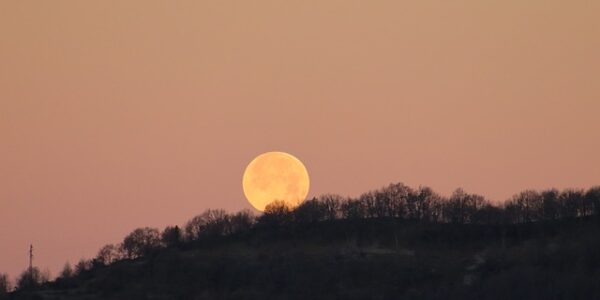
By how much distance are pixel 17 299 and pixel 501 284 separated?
51.9 m

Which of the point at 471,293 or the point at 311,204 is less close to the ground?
the point at 311,204

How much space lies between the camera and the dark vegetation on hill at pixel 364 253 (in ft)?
538

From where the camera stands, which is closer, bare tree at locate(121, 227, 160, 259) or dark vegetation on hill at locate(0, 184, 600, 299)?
dark vegetation on hill at locate(0, 184, 600, 299)

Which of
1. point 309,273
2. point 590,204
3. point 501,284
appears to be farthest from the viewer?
point 590,204

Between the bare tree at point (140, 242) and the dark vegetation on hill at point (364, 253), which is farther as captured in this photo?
the bare tree at point (140, 242)

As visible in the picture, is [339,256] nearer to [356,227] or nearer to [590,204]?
[356,227]

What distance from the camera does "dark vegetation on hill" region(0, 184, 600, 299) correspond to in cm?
16400

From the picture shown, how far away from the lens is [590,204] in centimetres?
18388

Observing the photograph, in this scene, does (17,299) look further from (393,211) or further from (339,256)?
(393,211)

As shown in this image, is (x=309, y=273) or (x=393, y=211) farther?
(x=393, y=211)

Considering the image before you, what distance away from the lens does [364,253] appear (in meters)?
178

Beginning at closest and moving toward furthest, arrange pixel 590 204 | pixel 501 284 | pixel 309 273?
pixel 501 284, pixel 309 273, pixel 590 204

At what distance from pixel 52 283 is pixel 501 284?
5411 cm

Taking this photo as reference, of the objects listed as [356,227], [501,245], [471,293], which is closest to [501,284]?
[471,293]
